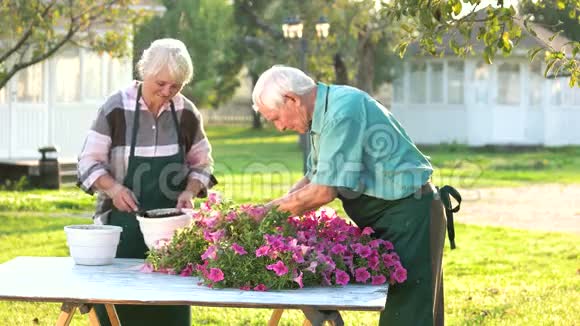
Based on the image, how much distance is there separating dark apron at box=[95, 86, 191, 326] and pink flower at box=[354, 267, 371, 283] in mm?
1346

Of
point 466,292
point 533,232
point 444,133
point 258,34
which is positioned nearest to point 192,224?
point 466,292

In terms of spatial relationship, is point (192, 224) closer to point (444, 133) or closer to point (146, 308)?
point (146, 308)

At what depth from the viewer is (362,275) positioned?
421 centimetres

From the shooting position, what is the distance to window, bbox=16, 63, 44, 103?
2045 centimetres

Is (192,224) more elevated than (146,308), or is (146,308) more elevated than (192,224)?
(192,224)

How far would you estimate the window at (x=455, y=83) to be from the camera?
3144 centimetres

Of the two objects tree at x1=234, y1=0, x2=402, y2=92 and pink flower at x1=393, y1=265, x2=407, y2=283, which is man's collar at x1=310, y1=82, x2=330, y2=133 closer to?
pink flower at x1=393, y1=265, x2=407, y2=283

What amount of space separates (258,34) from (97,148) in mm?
33268

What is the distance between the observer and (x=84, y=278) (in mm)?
4324

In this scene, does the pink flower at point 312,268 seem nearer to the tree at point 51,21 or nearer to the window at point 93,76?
the tree at point 51,21

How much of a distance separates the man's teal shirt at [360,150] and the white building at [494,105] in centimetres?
2592

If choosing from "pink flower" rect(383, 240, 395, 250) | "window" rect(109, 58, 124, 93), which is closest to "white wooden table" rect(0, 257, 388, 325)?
"pink flower" rect(383, 240, 395, 250)

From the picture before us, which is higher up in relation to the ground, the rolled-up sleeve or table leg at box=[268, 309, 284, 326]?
the rolled-up sleeve

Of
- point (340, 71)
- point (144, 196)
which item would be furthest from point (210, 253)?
point (340, 71)
